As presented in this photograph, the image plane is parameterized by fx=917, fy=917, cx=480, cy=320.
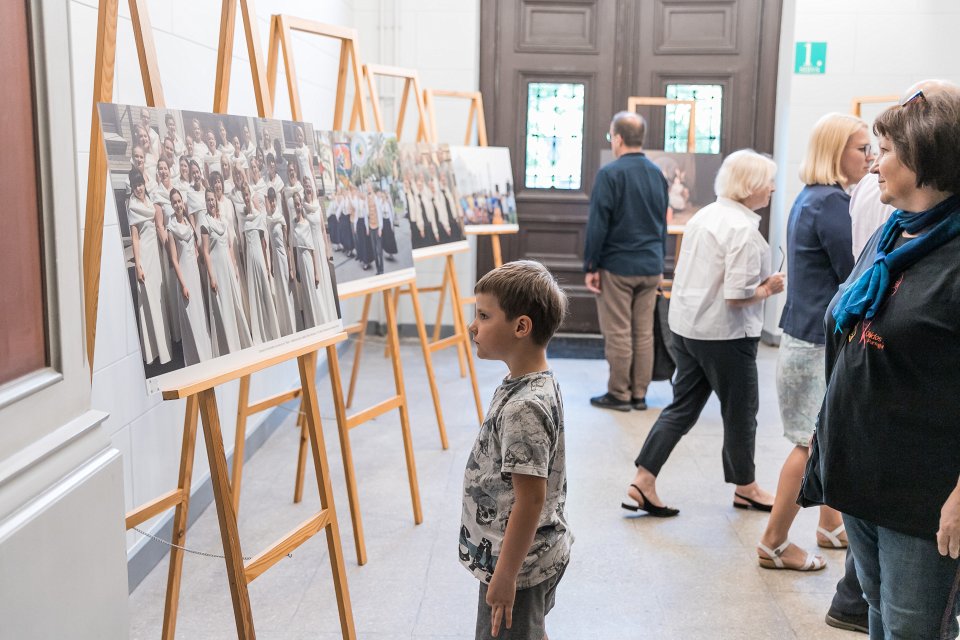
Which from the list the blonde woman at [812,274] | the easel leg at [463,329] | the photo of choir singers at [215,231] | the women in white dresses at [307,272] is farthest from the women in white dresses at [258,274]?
the easel leg at [463,329]

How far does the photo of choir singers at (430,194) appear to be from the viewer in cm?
383

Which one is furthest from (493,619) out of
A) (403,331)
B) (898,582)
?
(403,331)

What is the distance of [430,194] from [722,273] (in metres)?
1.41

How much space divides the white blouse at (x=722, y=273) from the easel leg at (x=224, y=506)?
1.74 meters

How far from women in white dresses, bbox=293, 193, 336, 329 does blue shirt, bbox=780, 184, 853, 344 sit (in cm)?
143

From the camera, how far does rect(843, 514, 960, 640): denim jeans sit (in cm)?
160

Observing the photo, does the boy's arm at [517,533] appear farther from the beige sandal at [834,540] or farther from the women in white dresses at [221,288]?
the beige sandal at [834,540]

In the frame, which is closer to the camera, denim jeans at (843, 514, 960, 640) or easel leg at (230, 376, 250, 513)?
denim jeans at (843, 514, 960, 640)

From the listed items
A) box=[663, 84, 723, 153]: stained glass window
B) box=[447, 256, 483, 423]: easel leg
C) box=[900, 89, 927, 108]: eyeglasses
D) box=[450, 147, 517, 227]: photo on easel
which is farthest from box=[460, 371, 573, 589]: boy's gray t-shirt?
box=[663, 84, 723, 153]: stained glass window

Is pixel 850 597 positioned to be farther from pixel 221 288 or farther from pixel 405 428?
pixel 221 288

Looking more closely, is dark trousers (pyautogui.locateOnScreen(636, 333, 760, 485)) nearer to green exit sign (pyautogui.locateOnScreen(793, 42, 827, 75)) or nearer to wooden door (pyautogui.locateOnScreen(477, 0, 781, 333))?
wooden door (pyautogui.locateOnScreen(477, 0, 781, 333))

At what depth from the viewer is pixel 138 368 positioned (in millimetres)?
2873

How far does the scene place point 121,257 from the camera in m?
2.75

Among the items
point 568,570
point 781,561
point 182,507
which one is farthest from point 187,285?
point 781,561
